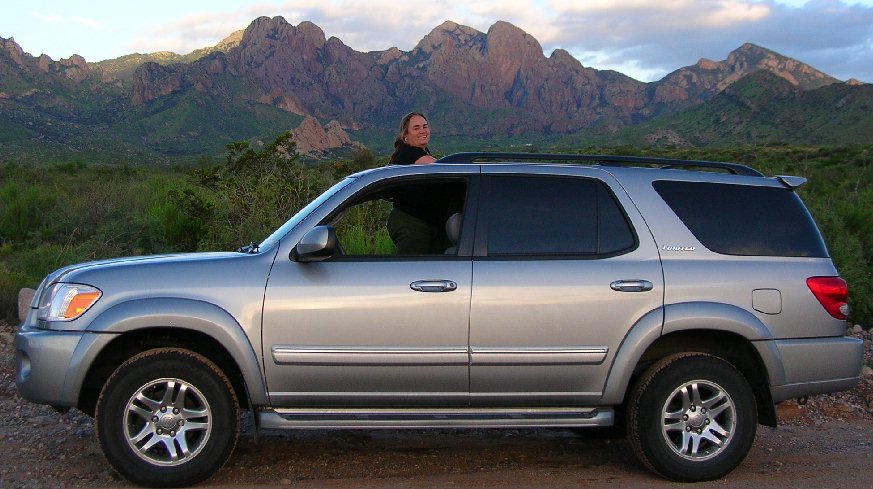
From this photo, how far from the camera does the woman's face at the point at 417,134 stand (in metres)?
6.76

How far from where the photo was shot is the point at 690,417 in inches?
201

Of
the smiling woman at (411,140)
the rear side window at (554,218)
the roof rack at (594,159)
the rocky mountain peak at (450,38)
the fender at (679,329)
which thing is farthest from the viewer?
the rocky mountain peak at (450,38)

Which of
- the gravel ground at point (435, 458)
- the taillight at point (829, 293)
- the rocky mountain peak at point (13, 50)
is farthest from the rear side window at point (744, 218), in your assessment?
the rocky mountain peak at point (13, 50)

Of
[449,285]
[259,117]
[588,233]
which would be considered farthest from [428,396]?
[259,117]

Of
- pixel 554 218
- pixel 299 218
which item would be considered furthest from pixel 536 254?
pixel 299 218

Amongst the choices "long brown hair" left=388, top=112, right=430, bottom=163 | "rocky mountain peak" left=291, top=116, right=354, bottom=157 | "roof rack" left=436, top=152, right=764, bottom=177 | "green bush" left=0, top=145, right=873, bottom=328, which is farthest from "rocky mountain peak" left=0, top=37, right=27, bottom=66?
"roof rack" left=436, top=152, right=764, bottom=177

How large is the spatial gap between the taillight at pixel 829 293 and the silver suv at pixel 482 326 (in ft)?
0.05

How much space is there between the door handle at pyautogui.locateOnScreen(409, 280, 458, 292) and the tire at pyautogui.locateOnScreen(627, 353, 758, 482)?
124 cm

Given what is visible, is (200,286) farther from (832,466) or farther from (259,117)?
(259,117)

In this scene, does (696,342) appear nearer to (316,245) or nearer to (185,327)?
(316,245)

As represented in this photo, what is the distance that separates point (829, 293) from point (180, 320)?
366 cm

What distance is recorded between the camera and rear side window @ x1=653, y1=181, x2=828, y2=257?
17.1 feet

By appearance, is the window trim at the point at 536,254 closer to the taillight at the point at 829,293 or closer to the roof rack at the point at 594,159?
the roof rack at the point at 594,159

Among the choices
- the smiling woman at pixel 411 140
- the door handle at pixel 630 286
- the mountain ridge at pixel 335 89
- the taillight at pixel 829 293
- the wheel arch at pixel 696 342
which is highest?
the mountain ridge at pixel 335 89
